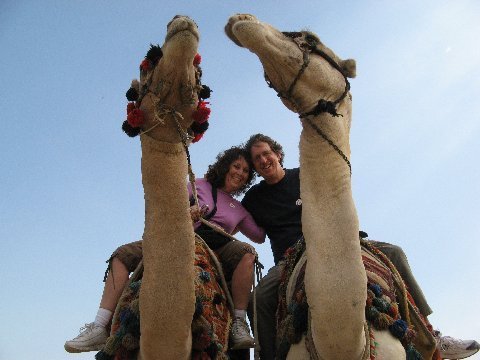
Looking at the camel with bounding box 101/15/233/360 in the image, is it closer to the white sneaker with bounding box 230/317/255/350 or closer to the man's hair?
the white sneaker with bounding box 230/317/255/350

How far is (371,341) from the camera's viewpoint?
4.12 meters

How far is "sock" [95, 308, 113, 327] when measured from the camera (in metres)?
4.94

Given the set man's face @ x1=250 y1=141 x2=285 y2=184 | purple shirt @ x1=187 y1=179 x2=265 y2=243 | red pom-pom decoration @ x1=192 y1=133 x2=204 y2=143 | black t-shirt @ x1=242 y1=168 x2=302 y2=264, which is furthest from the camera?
man's face @ x1=250 y1=141 x2=285 y2=184

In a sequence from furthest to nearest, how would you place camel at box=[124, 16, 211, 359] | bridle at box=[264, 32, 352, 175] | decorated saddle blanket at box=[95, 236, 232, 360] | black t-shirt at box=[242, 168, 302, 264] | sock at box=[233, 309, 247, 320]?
1. black t-shirt at box=[242, 168, 302, 264]
2. sock at box=[233, 309, 247, 320]
3. decorated saddle blanket at box=[95, 236, 232, 360]
4. bridle at box=[264, 32, 352, 175]
5. camel at box=[124, 16, 211, 359]

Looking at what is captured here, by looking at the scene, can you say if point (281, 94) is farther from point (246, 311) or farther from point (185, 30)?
point (246, 311)

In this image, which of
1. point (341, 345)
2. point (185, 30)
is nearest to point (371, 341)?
point (341, 345)

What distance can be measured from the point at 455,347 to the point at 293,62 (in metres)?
2.94

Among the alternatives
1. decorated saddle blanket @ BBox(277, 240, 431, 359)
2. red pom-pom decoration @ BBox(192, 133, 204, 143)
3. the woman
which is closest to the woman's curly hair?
the woman

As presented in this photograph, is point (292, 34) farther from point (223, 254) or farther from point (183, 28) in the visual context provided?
point (223, 254)

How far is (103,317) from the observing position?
495 centimetres

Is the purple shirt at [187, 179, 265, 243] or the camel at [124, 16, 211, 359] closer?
the camel at [124, 16, 211, 359]

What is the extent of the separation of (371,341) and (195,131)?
1632mm

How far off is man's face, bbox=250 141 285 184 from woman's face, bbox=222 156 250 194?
6.1 inches

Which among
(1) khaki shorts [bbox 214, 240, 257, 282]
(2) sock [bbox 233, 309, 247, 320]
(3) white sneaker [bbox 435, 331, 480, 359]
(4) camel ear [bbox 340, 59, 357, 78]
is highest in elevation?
(4) camel ear [bbox 340, 59, 357, 78]
